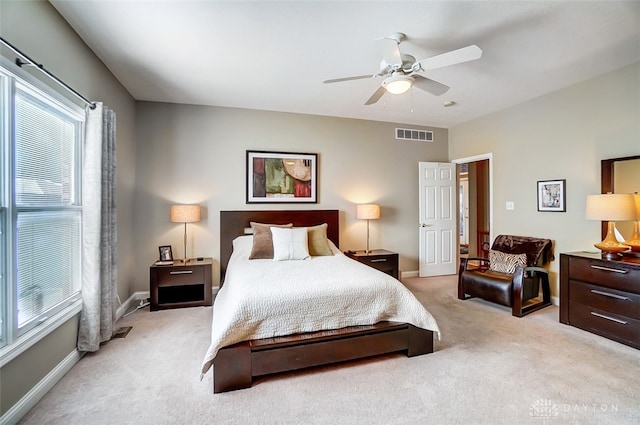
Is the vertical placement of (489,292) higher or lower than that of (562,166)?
lower

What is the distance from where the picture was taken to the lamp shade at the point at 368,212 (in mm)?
4516

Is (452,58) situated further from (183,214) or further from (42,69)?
(183,214)

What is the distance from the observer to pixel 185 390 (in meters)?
2.00

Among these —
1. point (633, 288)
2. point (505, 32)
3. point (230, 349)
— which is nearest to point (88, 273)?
point (230, 349)

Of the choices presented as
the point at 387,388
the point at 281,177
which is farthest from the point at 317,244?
the point at 387,388

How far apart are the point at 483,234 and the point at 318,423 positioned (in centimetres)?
584

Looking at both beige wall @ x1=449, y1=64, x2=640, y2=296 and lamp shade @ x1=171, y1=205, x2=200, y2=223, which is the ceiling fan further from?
lamp shade @ x1=171, y1=205, x2=200, y2=223

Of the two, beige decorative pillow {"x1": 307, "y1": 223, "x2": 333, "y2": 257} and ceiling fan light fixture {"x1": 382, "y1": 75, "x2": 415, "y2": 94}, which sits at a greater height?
ceiling fan light fixture {"x1": 382, "y1": 75, "x2": 415, "y2": 94}

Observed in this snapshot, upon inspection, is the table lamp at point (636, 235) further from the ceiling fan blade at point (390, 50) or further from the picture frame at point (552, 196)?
the ceiling fan blade at point (390, 50)

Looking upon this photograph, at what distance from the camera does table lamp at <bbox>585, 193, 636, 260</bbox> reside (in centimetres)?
270

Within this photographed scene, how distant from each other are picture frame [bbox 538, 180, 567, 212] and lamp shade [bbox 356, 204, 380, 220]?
217cm

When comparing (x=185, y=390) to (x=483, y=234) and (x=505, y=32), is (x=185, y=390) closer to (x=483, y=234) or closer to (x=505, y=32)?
(x=505, y=32)

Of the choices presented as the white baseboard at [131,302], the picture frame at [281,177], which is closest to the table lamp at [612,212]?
the picture frame at [281,177]

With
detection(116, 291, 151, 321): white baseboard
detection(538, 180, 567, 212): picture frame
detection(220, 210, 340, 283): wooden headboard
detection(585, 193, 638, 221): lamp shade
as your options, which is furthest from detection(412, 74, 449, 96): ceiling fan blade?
detection(116, 291, 151, 321): white baseboard
